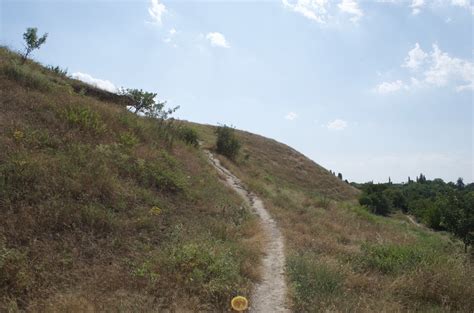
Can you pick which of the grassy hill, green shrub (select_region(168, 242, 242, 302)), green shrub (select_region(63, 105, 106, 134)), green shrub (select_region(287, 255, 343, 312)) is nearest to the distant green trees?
the grassy hill

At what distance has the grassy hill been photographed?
5793 mm

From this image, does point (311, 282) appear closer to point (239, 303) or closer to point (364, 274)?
point (364, 274)

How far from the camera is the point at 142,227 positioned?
8.09 m

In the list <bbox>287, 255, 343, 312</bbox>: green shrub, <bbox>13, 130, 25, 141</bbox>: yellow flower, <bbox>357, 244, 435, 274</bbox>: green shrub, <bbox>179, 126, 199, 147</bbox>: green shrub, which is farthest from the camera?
<bbox>179, 126, 199, 147</bbox>: green shrub

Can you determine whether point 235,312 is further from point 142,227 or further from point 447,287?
point 447,287

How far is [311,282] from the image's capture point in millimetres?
6762

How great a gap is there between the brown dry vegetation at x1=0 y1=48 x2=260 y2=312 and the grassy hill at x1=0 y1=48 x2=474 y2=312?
27mm

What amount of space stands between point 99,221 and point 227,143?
19.3 metres

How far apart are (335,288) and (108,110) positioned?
11041 millimetres

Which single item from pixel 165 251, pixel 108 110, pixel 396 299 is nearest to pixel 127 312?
pixel 165 251

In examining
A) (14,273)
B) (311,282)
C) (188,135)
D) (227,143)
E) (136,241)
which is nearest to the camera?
(14,273)

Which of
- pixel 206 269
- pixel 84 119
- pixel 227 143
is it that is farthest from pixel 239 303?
pixel 227 143

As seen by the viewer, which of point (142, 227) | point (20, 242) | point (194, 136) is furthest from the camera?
point (194, 136)

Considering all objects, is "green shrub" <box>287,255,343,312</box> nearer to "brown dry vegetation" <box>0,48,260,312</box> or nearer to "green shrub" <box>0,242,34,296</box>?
"brown dry vegetation" <box>0,48,260,312</box>
